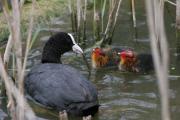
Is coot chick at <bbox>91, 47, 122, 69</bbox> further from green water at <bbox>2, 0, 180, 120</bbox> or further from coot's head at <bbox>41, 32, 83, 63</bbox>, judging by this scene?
coot's head at <bbox>41, 32, 83, 63</bbox>

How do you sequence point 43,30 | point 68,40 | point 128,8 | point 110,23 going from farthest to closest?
1. point 128,8
2. point 43,30
3. point 110,23
4. point 68,40

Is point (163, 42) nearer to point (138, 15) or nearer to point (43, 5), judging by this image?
point (138, 15)

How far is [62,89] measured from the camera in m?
5.03

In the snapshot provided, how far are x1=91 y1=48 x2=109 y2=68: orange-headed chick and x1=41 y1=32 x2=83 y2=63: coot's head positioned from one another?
0.25 m

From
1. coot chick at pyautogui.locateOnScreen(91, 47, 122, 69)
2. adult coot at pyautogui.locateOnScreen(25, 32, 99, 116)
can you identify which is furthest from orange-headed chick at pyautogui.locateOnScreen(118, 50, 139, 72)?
adult coot at pyautogui.locateOnScreen(25, 32, 99, 116)

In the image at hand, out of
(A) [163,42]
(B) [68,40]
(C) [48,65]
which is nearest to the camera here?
(A) [163,42]

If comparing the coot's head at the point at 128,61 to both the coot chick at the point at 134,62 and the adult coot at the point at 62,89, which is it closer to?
the coot chick at the point at 134,62

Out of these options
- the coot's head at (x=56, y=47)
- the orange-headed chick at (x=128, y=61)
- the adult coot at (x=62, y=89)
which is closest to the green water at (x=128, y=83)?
the orange-headed chick at (x=128, y=61)

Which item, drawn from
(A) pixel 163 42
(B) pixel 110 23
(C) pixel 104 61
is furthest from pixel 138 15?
(A) pixel 163 42

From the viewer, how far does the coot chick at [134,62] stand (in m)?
6.39

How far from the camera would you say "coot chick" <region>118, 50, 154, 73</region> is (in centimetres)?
639

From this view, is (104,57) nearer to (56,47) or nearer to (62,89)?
(56,47)

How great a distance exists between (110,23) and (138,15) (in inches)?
57.2

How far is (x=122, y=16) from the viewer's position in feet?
27.6
